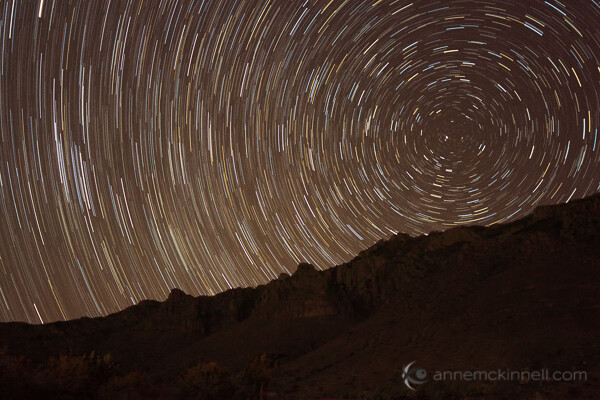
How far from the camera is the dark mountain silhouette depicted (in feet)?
61.1

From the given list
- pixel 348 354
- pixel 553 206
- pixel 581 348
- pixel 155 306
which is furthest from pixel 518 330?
pixel 155 306

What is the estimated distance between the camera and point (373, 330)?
33125mm

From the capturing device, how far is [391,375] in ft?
73.2

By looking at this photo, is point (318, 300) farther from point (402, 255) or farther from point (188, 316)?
point (188, 316)

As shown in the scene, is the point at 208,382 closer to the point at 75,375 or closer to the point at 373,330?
the point at 75,375

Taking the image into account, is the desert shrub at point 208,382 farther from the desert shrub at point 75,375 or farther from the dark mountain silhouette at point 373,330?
the desert shrub at point 75,375

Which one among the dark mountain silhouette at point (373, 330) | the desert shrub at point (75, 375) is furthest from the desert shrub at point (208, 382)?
the desert shrub at point (75, 375)

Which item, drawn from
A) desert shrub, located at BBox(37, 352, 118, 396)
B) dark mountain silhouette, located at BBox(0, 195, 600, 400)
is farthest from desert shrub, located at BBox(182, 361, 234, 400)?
desert shrub, located at BBox(37, 352, 118, 396)

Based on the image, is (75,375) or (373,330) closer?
(75,375)

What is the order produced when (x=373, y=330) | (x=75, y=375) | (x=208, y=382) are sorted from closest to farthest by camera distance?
(x=75, y=375), (x=208, y=382), (x=373, y=330)

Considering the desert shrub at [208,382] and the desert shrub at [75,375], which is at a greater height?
the desert shrub at [75,375]

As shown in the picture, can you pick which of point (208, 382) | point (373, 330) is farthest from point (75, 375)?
point (373, 330)

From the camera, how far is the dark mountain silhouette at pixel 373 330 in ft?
61.1

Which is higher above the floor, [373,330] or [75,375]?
[373,330]
